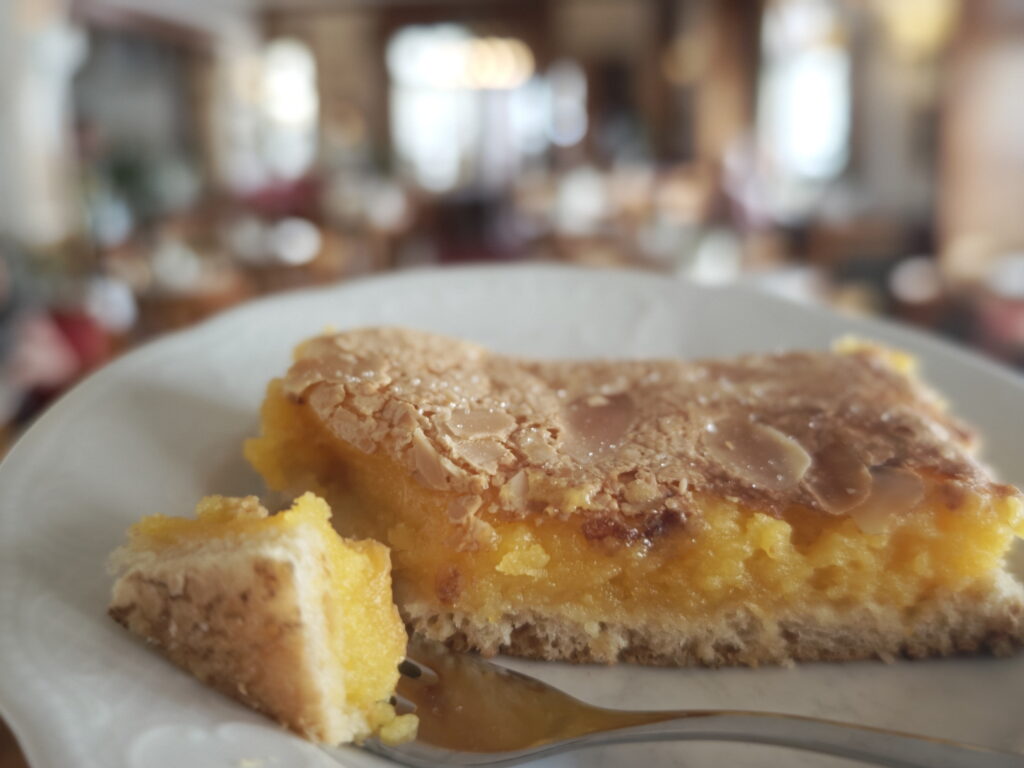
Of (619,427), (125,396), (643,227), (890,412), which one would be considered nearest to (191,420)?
(125,396)

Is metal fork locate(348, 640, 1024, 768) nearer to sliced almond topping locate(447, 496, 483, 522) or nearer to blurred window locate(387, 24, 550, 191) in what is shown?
sliced almond topping locate(447, 496, 483, 522)

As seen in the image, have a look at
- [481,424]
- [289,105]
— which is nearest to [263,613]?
[481,424]

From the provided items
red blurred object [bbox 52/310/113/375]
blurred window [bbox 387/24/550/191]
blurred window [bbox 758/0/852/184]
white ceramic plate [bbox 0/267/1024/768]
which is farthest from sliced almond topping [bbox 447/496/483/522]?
blurred window [bbox 387/24/550/191]

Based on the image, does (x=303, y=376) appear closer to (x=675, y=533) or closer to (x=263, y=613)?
(x=263, y=613)

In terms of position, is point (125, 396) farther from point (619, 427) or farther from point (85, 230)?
point (85, 230)

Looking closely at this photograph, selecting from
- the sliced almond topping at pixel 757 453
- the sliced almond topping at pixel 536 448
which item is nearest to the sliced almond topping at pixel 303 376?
the sliced almond topping at pixel 536 448

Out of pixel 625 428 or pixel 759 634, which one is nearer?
pixel 759 634
